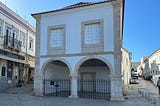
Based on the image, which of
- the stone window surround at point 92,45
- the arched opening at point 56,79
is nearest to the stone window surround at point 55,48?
the arched opening at point 56,79

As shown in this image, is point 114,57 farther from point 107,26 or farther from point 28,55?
point 28,55

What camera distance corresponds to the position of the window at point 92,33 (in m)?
14.6

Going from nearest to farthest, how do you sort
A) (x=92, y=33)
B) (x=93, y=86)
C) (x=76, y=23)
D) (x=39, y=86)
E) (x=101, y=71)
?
(x=92, y=33) → (x=76, y=23) → (x=39, y=86) → (x=93, y=86) → (x=101, y=71)

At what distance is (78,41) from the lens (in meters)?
15.1

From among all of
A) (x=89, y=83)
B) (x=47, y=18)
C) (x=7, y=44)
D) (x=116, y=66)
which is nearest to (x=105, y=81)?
(x=89, y=83)

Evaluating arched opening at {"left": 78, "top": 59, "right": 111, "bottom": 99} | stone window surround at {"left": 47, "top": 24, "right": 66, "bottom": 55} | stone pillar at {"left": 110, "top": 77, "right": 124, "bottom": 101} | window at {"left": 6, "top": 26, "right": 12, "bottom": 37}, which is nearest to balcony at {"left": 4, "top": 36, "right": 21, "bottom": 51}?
window at {"left": 6, "top": 26, "right": 12, "bottom": 37}

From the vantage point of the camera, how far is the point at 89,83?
20.2 m

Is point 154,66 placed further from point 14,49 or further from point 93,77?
point 14,49

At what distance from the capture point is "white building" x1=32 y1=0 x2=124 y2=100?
13773mm

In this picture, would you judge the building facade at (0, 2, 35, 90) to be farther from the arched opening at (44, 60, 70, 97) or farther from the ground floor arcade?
the ground floor arcade

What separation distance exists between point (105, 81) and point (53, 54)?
6.26 metres

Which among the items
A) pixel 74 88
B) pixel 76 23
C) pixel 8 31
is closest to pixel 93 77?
pixel 74 88

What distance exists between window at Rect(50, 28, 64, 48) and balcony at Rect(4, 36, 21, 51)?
6101mm

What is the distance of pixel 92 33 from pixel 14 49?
10.4m
